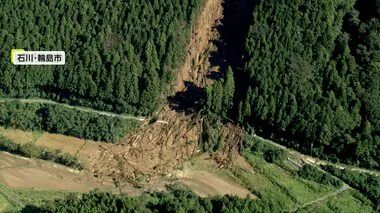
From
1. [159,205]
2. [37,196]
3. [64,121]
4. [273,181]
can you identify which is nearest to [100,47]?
[64,121]

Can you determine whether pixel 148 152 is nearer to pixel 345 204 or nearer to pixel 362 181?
pixel 345 204

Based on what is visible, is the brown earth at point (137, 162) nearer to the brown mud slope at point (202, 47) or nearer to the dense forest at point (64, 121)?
the brown mud slope at point (202, 47)

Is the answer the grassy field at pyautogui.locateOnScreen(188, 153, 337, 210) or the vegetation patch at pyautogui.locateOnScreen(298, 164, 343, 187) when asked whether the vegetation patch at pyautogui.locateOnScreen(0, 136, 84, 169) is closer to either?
the grassy field at pyautogui.locateOnScreen(188, 153, 337, 210)

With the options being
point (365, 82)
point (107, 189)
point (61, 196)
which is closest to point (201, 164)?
point (107, 189)

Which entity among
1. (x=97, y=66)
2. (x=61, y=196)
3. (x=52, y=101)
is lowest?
(x=61, y=196)

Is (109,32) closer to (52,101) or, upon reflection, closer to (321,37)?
(52,101)
